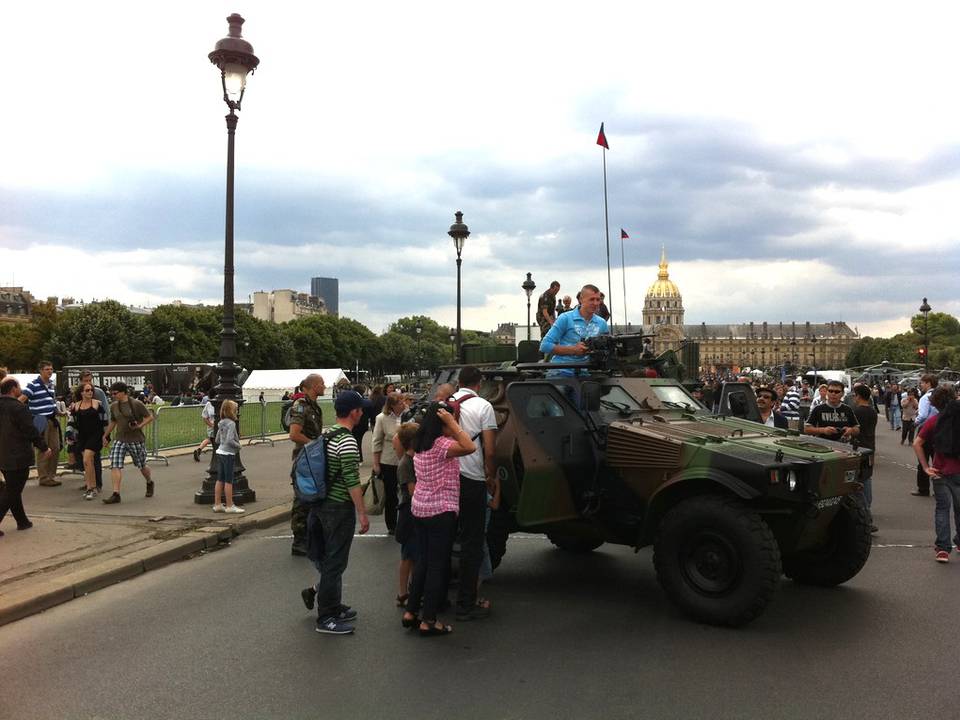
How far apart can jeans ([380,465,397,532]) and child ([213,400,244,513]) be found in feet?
7.35

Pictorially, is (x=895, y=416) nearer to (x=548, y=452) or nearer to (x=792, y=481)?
(x=792, y=481)

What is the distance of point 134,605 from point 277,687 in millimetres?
2640

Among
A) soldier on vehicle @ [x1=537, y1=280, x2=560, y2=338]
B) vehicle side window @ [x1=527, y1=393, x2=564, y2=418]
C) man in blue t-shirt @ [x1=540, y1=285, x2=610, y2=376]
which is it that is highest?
soldier on vehicle @ [x1=537, y1=280, x2=560, y2=338]

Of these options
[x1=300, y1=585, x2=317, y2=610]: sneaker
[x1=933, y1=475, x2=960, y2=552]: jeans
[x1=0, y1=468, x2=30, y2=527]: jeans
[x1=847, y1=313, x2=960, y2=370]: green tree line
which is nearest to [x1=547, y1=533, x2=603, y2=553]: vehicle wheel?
[x1=300, y1=585, x2=317, y2=610]: sneaker

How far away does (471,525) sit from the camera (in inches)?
245

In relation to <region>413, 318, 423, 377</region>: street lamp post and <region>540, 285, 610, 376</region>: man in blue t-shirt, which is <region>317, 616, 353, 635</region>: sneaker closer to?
<region>540, 285, 610, 376</region>: man in blue t-shirt

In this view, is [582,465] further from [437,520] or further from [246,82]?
[246,82]

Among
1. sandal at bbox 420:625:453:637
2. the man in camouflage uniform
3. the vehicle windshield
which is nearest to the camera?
sandal at bbox 420:625:453:637

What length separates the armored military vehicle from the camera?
19.6 feet

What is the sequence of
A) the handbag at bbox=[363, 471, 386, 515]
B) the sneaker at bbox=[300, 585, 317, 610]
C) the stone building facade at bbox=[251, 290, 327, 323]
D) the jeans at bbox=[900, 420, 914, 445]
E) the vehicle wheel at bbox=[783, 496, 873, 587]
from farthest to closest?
the stone building facade at bbox=[251, 290, 327, 323] < the jeans at bbox=[900, 420, 914, 445] < the handbag at bbox=[363, 471, 386, 515] < the vehicle wheel at bbox=[783, 496, 873, 587] < the sneaker at bbox=[300, 585, 317, 610]

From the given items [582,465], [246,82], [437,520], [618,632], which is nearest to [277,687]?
[437,520]

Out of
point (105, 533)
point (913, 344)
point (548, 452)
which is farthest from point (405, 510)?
point (913, 344)

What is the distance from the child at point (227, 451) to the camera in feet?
34.8

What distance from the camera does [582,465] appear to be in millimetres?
6961
